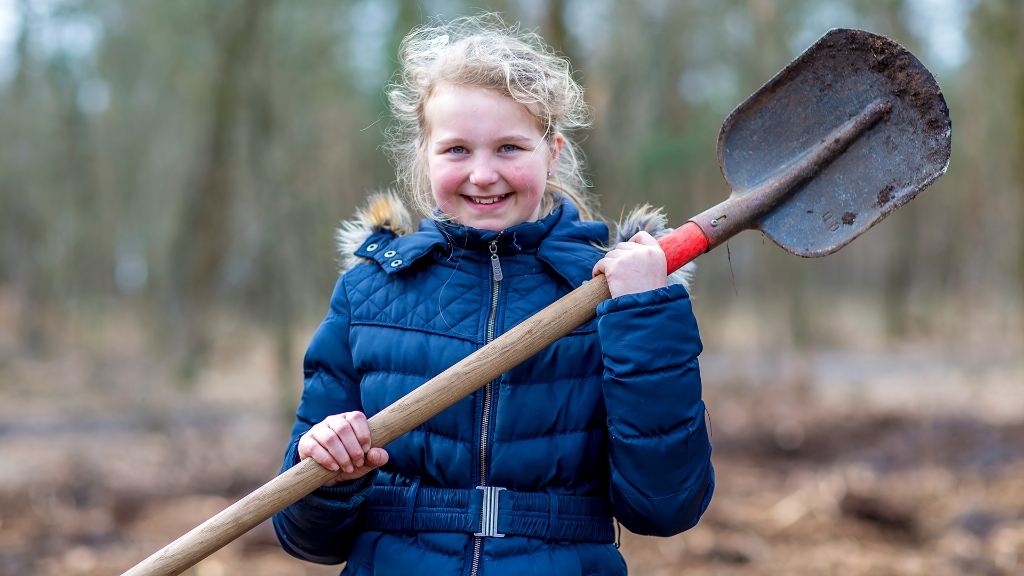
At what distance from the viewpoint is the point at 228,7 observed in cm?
914

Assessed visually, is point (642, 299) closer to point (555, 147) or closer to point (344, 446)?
point (555, 147)

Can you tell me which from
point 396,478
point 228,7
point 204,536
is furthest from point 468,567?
point 228,7

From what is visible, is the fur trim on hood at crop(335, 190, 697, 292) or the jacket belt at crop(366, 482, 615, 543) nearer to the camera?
the jacket belt at crop(366, 482, 615, 543)

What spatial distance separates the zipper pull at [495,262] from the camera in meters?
1.91

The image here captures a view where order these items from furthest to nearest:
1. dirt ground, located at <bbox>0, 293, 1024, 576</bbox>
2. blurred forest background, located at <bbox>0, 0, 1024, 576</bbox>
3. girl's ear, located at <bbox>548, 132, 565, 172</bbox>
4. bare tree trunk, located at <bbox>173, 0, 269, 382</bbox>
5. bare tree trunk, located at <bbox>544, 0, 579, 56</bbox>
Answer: bare tree trunk, located at <bbox>173, 0, 269, 382</bbox>, blurred forest background, located at <bbox>0, 0, 1024, 576</bbox>, bare tree trunk, located at <bbox>544, 0, 579, 56</bbox>, dirt ground, located at <bbox>0, 293, 1024, 576</bbox>, girl's ear, located at <bbox>548, 132, 565, 172</bbox>

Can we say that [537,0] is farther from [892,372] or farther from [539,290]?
[892,372]

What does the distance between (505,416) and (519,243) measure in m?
0.39

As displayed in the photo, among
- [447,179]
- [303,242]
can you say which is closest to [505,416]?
[447,179]

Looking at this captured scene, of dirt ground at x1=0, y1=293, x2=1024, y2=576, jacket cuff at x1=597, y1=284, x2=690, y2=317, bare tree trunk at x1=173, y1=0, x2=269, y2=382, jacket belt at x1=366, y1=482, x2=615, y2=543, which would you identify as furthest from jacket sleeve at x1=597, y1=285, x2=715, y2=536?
bare tree trunk at x1=173, y1=0, x2=269, y2=382

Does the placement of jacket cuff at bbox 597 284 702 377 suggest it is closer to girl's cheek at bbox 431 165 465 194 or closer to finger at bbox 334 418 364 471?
girl's cheek at bbox 431 165 465 194

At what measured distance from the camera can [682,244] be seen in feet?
6.35

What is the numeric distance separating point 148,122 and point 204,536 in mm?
17890

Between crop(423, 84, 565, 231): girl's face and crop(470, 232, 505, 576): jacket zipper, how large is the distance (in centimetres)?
7

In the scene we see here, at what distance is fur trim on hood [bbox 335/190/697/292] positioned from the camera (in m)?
2.01
